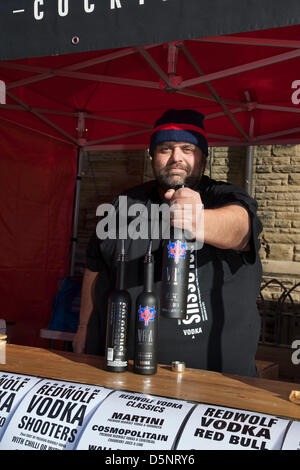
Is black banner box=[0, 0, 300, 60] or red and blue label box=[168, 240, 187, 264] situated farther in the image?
black banner box=[0, 0, 300, 60]

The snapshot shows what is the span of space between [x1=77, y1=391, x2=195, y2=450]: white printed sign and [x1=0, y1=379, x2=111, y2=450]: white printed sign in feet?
0.13

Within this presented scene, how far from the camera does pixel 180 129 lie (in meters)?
1.97

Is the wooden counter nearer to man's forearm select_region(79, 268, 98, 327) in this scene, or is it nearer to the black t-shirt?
the black t-shirt

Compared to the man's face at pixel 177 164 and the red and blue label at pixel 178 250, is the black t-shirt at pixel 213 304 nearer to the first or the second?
the man's face at pixel 177 164

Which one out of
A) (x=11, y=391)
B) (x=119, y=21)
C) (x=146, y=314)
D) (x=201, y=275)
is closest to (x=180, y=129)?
(x=119, y=21)

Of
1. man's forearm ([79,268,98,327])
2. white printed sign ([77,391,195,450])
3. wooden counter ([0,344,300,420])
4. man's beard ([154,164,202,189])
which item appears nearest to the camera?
white printed sign ([77,391,195,450])

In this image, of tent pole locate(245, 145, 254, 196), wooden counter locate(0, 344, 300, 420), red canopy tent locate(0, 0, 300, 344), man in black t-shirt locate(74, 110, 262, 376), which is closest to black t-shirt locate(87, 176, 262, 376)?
man in black t-shirt locate(74, 110, 262, 376)

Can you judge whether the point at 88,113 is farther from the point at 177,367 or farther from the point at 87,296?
the point at 177,367

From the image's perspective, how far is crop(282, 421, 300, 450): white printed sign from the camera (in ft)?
3.11

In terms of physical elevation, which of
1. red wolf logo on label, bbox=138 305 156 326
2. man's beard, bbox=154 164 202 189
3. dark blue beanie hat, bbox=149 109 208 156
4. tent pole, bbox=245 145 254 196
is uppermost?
tent pole, bbox=245 145 254 196

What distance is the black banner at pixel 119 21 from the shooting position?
1.47 m

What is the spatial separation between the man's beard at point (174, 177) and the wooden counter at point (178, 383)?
765mm

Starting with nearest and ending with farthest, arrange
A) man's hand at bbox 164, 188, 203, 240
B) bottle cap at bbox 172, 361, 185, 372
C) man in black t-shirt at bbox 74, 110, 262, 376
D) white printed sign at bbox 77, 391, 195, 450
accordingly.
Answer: white printed sign at bbox 77, 391, 195, 450, man's hand at bbox 164, 188, 203, 240, bottle cap at bbox 172, 361, 185, 372, man in black t-shirt at bbox 74, 110, 262, 376

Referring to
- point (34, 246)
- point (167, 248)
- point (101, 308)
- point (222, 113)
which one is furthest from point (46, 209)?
point (167, 248)
